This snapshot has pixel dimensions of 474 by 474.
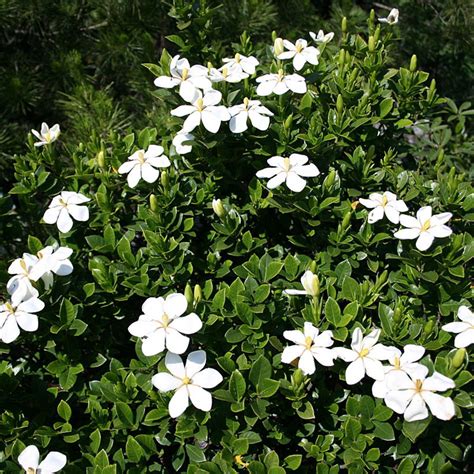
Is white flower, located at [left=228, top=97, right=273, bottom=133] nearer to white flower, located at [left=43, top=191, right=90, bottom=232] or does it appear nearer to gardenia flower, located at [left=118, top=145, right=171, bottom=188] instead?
gardenia flower, located at [left=118, top=145, right=171, bottom=188]

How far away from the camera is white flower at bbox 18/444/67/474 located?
111cm

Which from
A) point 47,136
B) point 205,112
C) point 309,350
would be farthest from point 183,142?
point 309,350

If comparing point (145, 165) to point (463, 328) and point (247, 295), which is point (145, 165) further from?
point (463, 328)

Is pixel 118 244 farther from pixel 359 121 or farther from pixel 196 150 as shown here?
pixel 359 121

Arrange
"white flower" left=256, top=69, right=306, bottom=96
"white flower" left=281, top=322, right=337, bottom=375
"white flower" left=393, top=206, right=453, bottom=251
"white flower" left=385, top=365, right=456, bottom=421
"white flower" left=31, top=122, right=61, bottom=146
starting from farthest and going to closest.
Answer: "white flower" left=31, top=122, right=61, bottom=146 → "white flower" left=256, top=69, right=306, bottom=96 → "white flower" left=393, top=206, right=453, bottom=251 → "white flower" left=281, top=322, right=337, bottom=375 → "white flower" left=385, top=365, right=456, bottom=421

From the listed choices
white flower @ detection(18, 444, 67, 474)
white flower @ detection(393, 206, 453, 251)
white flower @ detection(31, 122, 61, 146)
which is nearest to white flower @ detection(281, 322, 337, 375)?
white flower @ detection(393, 206, 453, 251)

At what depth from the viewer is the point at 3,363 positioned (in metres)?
1.31

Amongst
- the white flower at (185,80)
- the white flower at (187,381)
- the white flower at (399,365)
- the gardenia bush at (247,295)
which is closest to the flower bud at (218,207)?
the gardenia bush at (247,295)

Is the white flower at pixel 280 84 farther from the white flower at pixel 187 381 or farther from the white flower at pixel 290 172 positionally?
the white flower at pixel 187 381

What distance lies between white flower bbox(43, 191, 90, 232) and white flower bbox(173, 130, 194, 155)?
0.25 meters

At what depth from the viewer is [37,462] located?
1123 millimetres

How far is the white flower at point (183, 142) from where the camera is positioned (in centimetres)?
148

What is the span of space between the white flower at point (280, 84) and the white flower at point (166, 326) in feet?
2.01

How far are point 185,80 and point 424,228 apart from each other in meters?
0.66
